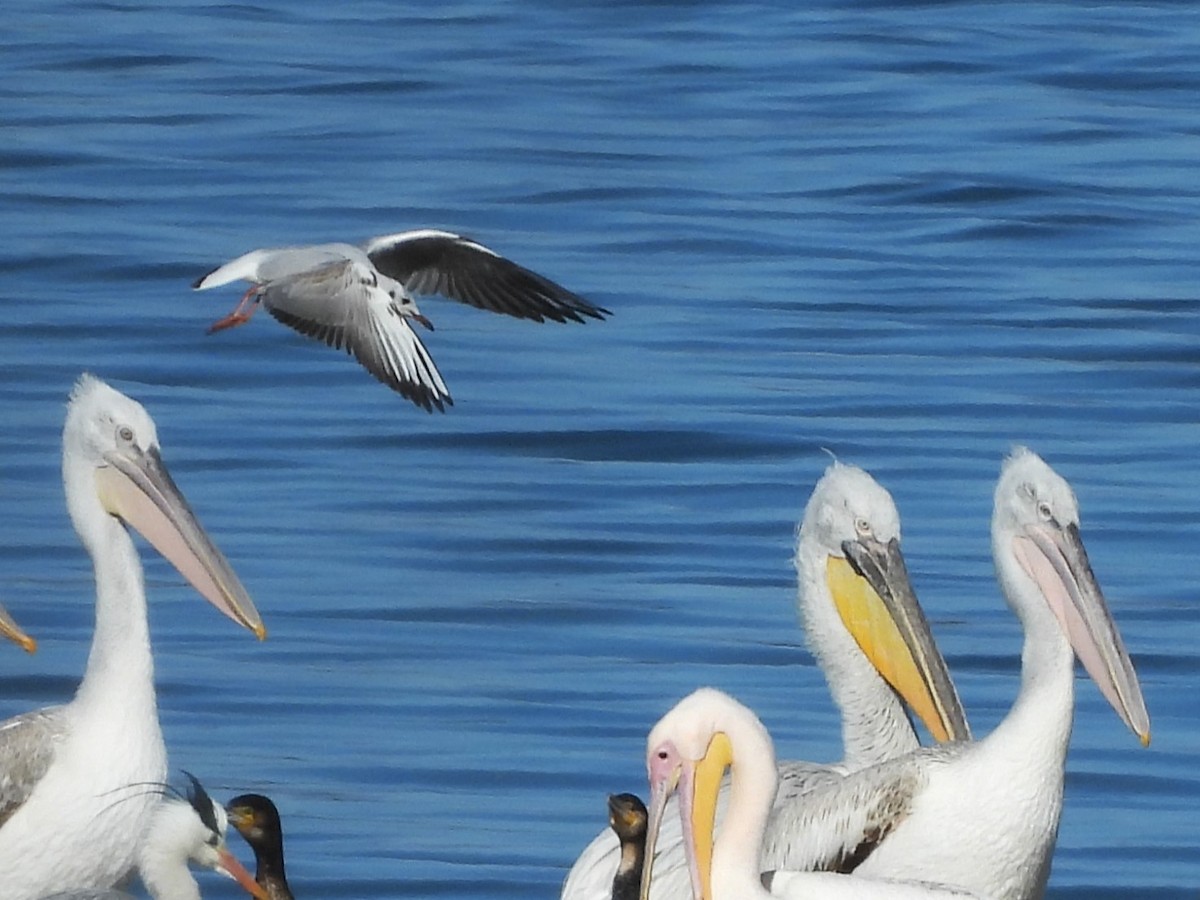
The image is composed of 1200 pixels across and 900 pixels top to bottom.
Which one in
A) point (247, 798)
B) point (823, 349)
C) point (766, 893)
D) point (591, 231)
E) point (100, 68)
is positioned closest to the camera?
point (766, 893)

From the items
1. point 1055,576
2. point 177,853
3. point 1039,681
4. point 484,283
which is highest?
point 484,283

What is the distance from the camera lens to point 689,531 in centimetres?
1148

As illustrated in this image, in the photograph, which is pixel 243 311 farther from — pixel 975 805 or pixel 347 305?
pixel 975 805

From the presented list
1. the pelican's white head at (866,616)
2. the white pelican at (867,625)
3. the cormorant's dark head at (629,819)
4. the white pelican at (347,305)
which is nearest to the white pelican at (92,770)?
the cormorant's dark head at (629,819)

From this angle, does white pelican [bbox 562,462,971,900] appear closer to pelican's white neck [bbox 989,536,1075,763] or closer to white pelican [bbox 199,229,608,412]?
pelican's white neck [bbox 989,536,1075,763]

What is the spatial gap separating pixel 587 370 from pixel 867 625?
6.86 meters

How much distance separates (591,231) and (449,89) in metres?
4.00

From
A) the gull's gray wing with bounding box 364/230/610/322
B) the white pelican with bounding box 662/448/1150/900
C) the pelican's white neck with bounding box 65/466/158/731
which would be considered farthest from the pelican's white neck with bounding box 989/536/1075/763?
the gull's gray wing with bounding box 364/230/610/322

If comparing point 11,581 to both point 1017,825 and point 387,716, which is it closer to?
point 387,716

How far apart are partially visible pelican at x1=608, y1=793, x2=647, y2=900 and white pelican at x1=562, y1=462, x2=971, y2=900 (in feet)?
3.17

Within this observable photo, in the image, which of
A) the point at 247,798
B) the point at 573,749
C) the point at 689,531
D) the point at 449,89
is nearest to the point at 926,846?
the point at 247,798

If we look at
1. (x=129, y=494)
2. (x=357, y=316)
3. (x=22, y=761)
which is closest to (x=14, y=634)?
(x=129, y=494)

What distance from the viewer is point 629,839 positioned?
5.94 metres

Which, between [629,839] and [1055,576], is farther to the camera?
[1055,576]
